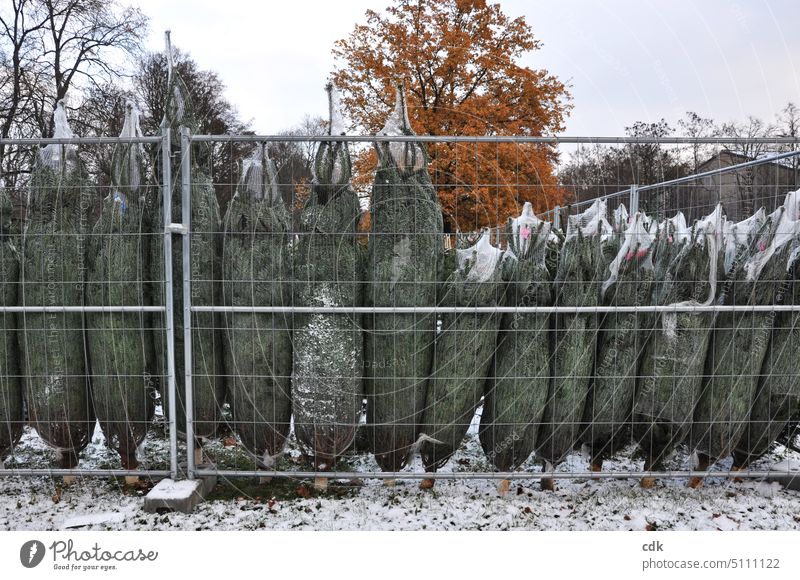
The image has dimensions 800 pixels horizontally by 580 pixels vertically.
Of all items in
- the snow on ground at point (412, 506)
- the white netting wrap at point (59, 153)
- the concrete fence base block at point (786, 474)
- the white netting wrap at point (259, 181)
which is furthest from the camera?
the concrete fence base block at point (786, 474)

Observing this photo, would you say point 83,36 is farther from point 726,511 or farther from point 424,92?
point 726,511

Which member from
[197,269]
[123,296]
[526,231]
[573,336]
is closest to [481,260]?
[526,231]

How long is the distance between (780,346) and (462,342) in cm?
250

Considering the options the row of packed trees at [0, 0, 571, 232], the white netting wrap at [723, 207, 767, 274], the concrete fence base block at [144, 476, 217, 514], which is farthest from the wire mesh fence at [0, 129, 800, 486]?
the row of packed trees at [0, 0, 571, 232]

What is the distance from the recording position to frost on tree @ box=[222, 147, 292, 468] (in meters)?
4.08

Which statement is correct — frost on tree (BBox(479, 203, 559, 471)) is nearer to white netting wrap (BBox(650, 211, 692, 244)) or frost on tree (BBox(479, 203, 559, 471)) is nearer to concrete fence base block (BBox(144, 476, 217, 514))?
white netting wrap (BBox(650, 211, 692, 244))

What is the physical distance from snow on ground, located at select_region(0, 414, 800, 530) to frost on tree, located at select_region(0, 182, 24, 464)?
0.53 metres

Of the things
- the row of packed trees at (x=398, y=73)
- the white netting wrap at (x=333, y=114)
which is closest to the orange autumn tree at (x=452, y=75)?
the row of packed trees at (x=398, y=73)

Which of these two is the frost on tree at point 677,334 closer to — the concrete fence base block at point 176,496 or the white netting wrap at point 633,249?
the white netting wrap at point 633,249

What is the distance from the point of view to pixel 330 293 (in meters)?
4.05

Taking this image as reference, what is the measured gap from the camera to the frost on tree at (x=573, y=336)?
413 cm

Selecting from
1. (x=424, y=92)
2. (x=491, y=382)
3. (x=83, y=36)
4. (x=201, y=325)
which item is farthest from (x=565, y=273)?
(x=83, y=36)

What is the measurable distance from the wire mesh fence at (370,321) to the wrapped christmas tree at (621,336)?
0.05 ft

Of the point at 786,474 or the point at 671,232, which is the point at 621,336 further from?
the point at 786,474
